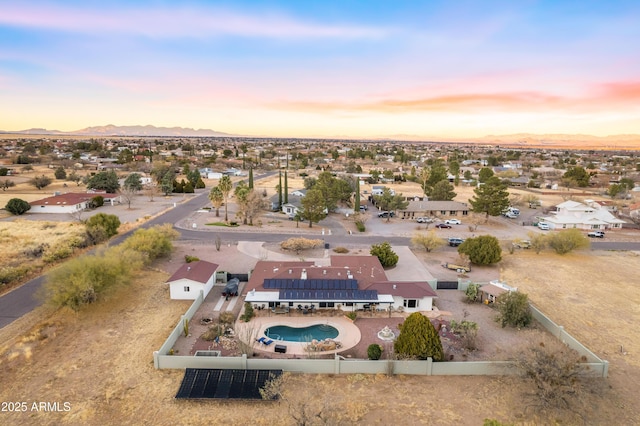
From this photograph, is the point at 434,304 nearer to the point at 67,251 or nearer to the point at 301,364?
the point at 301,364

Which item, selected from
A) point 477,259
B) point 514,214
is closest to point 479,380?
point 477,259

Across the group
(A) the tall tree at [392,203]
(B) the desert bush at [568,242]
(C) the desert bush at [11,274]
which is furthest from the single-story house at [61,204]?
(B) the desert bush at [568,242]

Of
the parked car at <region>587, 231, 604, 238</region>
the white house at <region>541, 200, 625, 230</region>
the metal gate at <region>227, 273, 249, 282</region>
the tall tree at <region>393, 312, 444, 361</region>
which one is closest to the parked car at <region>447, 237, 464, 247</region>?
the white house at <region>541, 200, 625, 230</region>

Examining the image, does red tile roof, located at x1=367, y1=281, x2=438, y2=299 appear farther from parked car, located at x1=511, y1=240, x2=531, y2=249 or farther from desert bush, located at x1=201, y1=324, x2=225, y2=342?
parked car, located at x1=511, y1=240, x2=531, y2=249

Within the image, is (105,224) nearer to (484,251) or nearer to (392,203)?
(392,203)

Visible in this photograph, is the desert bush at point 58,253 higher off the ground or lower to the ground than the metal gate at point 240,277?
higher

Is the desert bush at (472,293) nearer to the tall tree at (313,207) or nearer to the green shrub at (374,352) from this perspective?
the green shrub at (374,352)
